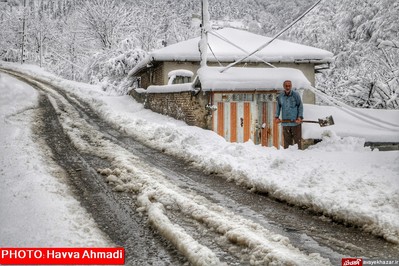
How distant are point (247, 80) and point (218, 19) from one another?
35439 mm

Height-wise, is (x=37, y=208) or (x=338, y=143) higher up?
(x=338, y=143)

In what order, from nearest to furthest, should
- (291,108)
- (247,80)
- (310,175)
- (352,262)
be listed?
1. (352,262)
2. (310,175)
3. (291,108)
4. (247,80)

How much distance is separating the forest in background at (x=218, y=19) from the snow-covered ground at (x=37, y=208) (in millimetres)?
8666

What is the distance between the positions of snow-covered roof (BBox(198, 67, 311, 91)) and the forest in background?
7.20 ft

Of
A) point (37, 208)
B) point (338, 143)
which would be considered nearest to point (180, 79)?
point (338, 143)

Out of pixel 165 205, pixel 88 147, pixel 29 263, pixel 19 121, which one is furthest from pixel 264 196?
pixel 19 121

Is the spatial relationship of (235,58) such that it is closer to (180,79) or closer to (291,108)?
(180,79)

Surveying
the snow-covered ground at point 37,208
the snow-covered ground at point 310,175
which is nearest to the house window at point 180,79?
the snow-covered ground at point 310,175

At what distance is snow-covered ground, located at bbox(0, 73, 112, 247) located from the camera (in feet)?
11.3

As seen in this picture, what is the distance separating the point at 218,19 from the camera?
44188 mm

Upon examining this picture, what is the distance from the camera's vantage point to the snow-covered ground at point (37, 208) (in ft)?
11.3

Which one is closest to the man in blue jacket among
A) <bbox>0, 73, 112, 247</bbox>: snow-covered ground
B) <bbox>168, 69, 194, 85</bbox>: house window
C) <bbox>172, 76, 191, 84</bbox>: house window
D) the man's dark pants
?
the man's dark pants

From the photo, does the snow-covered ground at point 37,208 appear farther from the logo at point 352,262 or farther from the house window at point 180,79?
the house window at point 180,79

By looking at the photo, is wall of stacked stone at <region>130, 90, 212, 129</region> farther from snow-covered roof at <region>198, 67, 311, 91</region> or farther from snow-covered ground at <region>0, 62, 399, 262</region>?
snow-covered ground at <region>0, 62, 399, 262</region>
